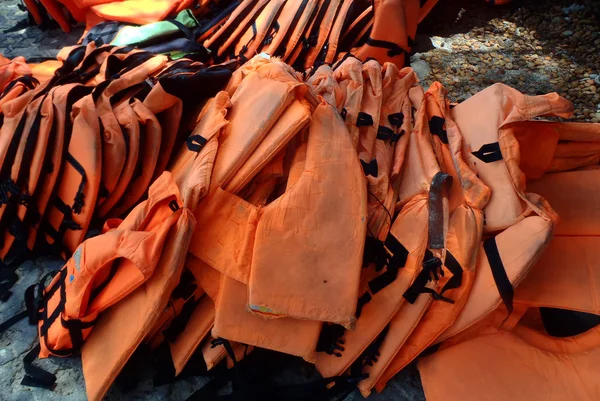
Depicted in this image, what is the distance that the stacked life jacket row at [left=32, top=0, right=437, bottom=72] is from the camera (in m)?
1.90

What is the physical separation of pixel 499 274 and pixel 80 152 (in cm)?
112

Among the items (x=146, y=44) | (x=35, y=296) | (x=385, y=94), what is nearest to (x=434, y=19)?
(x=385, y=94)

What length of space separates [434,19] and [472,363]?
6.50 feet

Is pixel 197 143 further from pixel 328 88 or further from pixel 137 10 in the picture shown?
pixel 137 10

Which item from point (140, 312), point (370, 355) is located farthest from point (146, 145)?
point (370, 355)

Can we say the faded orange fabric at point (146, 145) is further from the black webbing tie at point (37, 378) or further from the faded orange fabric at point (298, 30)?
the faded orange fabric at point (298, 30)

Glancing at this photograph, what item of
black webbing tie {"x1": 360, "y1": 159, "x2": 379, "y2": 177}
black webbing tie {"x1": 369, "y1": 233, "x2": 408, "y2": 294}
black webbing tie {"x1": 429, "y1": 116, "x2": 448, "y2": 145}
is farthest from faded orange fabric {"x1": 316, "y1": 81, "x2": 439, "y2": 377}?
black webbing tie {"x1": 429, "y1": 116, "x2": 448, "y2": 145}

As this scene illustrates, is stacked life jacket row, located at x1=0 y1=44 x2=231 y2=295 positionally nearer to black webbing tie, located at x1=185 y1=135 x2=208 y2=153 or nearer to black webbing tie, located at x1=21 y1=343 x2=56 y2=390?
black webbing tie, located at x1=185 y1=135 x2=208 y2=153

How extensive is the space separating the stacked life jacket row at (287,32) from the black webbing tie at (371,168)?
75 cm

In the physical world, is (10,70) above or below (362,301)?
above

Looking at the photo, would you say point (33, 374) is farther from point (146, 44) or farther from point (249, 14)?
point (249, 14)

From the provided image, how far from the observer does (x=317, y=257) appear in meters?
1.08

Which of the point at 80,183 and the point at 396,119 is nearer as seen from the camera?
the point at 80,183

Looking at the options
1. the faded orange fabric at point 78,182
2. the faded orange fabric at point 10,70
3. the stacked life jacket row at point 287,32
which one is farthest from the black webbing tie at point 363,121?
the faded orange fabric at point 10,70
